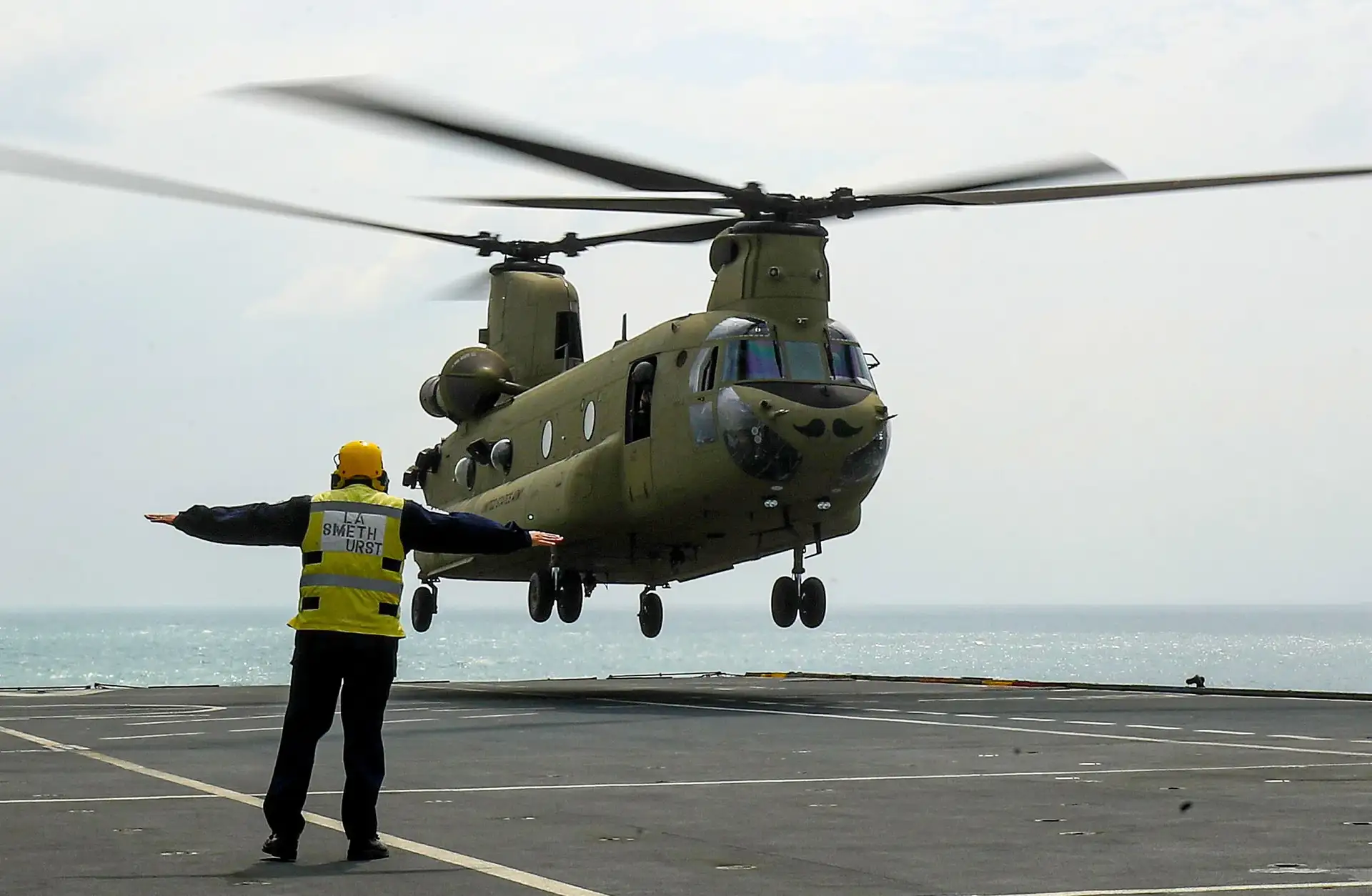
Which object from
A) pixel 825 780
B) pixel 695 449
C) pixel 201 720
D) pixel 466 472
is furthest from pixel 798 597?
pixel 825 780

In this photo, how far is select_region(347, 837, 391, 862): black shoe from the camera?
9.12 meters

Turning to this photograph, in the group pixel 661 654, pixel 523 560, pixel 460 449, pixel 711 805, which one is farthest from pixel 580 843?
pixel 661 654

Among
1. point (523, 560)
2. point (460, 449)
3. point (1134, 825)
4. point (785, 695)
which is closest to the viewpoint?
point (1134, 825)

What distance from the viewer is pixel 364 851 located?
30.0 ft

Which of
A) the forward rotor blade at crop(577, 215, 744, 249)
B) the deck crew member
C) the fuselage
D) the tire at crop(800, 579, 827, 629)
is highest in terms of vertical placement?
the forward rotor blade at crop(577, 215, 744, 249)

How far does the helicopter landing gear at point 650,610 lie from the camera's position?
33656mm

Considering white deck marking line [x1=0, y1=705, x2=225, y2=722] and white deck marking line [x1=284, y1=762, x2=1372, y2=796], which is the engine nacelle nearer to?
white deck marking line [x1=0, y1=705, x2=225, y2=722]

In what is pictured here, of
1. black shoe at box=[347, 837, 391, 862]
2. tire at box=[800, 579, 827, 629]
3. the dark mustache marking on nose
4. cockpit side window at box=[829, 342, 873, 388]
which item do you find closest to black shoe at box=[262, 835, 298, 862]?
black shoe at box=[347, 837, 391, 862]

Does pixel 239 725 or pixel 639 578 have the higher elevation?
Result: pixel 639 578

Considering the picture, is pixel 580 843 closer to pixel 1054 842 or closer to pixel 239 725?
pixel 1054 842

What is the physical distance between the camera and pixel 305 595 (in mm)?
9641

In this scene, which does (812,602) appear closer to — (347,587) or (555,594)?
(555,594)

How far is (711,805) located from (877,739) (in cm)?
587

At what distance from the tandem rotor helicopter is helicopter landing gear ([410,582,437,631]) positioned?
102 inches
